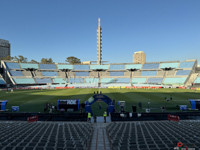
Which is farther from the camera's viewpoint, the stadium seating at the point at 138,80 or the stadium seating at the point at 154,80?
the stadium seating at the point at 138,80

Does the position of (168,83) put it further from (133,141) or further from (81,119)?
(133,141)

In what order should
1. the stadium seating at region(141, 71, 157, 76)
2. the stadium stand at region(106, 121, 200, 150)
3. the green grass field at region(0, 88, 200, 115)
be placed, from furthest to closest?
the stadium seating at region(141, 71, 157, 76) → the green grass field at region(0, 88, 200, 115) → the stadium stand at region(106, 121, 200, 150)

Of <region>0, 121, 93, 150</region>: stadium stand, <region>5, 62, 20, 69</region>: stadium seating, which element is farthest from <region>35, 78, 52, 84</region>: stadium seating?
<region>0, 121, 93, 150</region>: stadium stand

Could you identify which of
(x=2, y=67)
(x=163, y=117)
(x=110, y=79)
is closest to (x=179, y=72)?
(x=110, y=79)

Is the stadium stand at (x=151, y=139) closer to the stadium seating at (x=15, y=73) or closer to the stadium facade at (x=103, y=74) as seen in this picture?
the stadium facade at (x=103, y=74)

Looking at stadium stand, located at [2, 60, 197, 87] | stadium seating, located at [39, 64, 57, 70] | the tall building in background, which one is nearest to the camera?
stadium stand, located at [2, 60, 197, 87]

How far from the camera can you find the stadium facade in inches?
2731

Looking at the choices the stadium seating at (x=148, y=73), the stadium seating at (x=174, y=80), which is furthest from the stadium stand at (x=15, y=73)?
the stadium seating at (x=174, y=80)

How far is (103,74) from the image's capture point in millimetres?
86375

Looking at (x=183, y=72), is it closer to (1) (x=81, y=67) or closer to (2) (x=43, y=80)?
(1) (x=81, y=67)

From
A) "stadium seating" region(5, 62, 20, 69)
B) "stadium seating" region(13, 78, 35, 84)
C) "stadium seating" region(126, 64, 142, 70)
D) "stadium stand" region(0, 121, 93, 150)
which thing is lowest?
"stadium stand" region(0, 121, 93, 150)

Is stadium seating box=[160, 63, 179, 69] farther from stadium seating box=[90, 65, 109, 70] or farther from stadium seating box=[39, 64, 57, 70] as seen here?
stadium seating box=[39, 64, 57, 70]

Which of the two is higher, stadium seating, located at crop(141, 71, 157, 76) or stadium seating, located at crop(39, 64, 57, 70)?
stadium seating, located at crop(39, 64, 57, 70)

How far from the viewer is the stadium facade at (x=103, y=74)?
6937 cm
